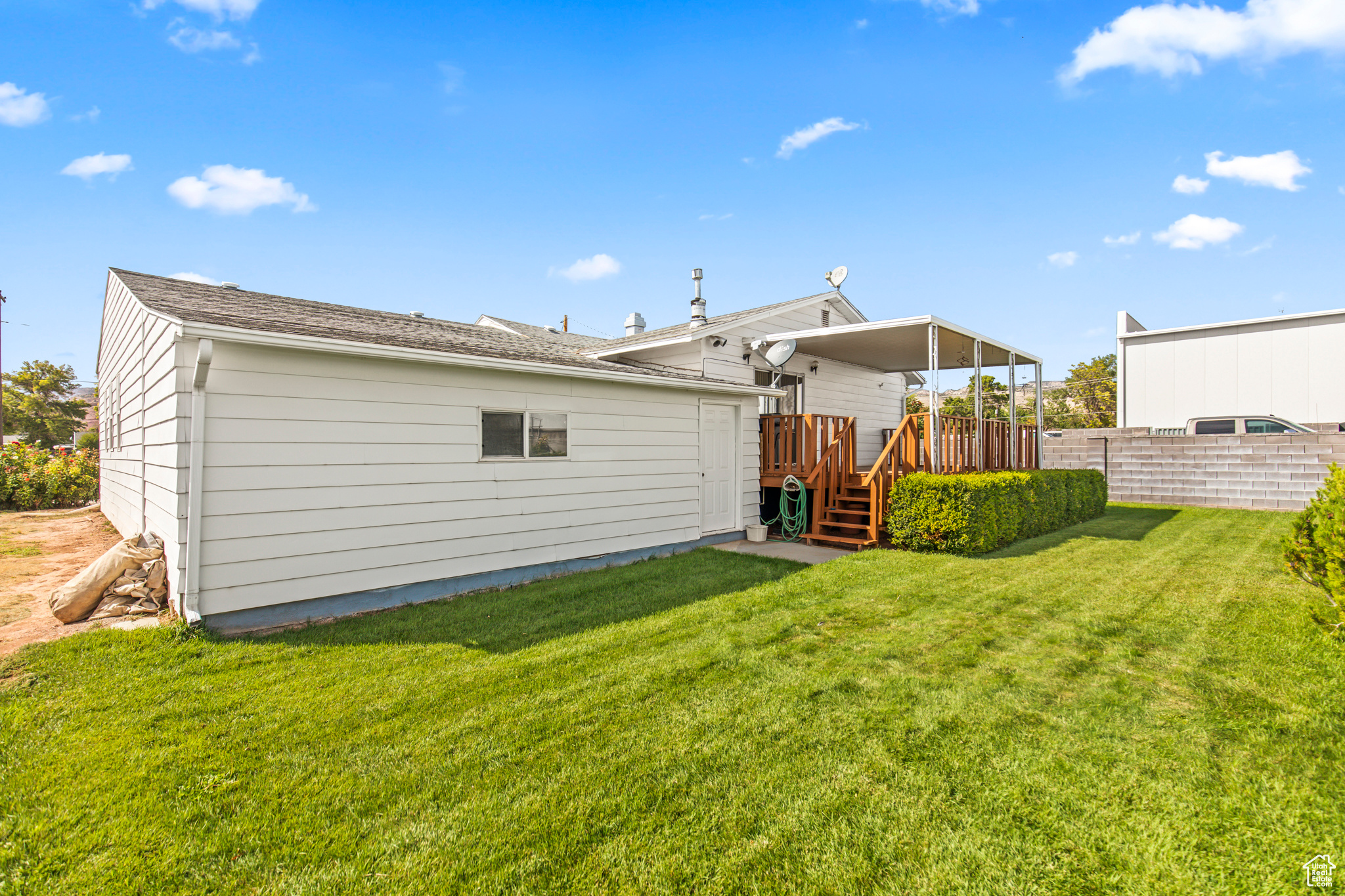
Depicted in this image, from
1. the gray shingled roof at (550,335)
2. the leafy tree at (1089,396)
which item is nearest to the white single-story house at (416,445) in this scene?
the gray shingled roof at (550,335)

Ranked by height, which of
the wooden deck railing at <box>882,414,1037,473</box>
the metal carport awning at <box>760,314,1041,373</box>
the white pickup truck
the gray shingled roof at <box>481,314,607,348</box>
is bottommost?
the wooden deck railing at <box>882,414,1037,473</box>

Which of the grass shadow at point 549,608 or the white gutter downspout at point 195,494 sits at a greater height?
the white gutter downspout at point 195,494

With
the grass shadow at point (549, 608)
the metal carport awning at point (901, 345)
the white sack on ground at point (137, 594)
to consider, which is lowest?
the grass shadow at point (549, 608)

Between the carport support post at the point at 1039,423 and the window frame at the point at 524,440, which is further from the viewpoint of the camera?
the carport support post at the point at 1039,423

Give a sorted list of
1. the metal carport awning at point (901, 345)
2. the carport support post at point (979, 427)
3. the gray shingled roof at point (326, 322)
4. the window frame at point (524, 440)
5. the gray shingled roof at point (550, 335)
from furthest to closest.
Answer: the gray shingled roof at point (550, 335) < the carport support post at point (979, 427) < the metal carport awning at point (901, 345) < the window frame at point (524, 440) < the gray shingled roof at point (326, 322)

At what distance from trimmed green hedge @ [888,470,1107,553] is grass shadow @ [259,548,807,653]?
6.32 feet

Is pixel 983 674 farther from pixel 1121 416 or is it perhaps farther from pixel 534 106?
pixel 1121 416

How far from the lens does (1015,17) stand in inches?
329

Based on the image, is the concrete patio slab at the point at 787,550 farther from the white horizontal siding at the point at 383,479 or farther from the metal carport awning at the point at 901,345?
the metal carport awning at the point at 901,345

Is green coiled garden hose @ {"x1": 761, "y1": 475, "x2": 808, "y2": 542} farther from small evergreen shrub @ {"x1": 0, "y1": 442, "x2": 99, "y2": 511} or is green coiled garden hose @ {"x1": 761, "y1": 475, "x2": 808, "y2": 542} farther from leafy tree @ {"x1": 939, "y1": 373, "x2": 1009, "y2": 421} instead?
leafy tree @ {"x1": 939, "y1": 373, "x2": 1009, "y2": 421}

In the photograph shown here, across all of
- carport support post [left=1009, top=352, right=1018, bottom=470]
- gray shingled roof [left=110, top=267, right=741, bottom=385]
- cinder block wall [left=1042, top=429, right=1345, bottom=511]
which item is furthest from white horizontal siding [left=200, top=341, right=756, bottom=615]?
cinder block wall [left=1042, top=429, right=1345, bottom=511]

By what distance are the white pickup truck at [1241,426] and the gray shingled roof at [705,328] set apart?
9996 millimetres

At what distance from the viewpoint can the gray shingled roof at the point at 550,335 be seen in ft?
37.9

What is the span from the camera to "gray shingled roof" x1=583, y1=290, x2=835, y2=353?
9.05m
